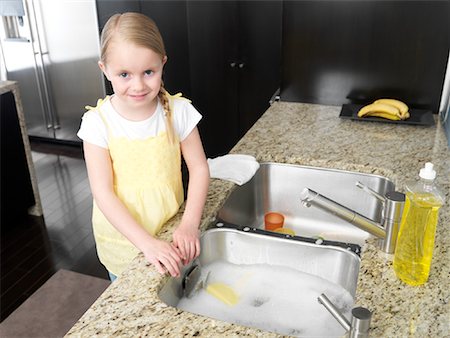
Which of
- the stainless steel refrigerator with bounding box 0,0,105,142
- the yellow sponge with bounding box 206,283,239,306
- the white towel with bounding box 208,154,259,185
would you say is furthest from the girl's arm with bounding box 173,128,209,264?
the stainless steel refrigerator with bounding box 0,0,105,142

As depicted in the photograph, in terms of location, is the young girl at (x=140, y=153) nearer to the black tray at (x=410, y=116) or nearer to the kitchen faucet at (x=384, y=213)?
the kitchen faucet at (x=384, y=213)

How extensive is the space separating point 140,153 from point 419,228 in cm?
63

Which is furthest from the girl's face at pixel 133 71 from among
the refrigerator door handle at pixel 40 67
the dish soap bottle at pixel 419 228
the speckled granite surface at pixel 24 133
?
the refrigerator door handle at pixel 40 67

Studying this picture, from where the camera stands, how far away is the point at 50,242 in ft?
8.75

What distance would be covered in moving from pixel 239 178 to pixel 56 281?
4.35ft

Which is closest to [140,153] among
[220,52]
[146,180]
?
[146,180]

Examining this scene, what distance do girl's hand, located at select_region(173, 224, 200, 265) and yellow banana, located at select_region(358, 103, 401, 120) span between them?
3.43 feet

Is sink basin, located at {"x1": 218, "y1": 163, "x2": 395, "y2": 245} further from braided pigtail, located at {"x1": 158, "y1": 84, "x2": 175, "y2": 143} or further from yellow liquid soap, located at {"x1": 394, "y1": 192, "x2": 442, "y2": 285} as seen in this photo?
yellow liquid soap, located at {"x1": 394, "y1": 192, "x2": 442, "y2": 285}

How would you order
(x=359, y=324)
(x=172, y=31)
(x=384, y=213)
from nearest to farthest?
(x=359, y=324), (x=384, y=213), (x=172, y=31)

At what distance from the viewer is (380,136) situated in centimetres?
176

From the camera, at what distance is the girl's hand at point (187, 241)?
3.56ft

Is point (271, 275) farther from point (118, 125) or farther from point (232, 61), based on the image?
point (232, 61)

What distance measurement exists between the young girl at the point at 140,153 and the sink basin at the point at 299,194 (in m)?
0.36

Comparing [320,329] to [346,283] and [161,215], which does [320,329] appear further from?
[161,215]
